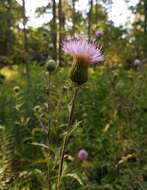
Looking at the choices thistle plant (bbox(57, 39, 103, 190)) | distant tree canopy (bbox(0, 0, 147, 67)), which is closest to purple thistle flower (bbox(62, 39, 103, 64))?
thistle plant (bbox(57, 39, 103, 190))

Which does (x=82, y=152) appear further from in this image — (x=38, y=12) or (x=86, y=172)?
(x=38, y=12)

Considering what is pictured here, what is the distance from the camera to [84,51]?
2.78 m

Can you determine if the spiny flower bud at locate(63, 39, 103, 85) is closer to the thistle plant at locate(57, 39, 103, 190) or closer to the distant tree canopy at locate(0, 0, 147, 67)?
the thistle plant at locate(57, 39, 103, 190)

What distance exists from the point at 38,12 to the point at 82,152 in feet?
33.7

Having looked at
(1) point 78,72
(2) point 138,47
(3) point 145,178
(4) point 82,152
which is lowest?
(2) point 138,47

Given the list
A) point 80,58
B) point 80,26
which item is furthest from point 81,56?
point 80,26

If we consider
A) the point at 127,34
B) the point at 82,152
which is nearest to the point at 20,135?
the point at 82,152

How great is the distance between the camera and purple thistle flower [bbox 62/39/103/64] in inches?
110

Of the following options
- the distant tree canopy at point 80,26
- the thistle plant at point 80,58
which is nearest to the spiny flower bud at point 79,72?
the thistle plant at point 80,58

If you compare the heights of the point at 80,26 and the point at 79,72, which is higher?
the point at 79,72

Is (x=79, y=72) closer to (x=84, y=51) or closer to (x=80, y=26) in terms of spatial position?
(x=84, y=51)

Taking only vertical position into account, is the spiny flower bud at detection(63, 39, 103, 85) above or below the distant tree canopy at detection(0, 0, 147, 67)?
above

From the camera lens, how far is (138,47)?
18.9 meters

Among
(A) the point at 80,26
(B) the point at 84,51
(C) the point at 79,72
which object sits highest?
(B) the point at 84,51
